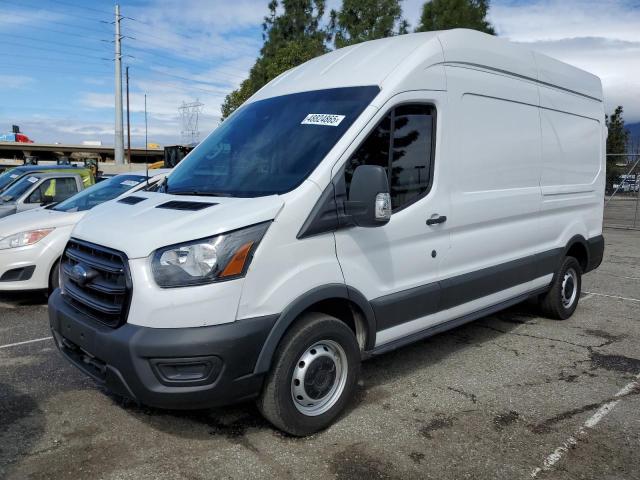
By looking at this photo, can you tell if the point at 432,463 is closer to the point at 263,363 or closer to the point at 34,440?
the point at 263,363

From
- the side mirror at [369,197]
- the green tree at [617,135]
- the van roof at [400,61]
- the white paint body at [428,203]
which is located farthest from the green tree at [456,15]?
the side mirror at [369,197]

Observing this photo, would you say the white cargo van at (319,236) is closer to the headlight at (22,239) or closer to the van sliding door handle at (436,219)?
the van sliding door handle at (436,219)

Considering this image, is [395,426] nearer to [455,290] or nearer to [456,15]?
[455,290]

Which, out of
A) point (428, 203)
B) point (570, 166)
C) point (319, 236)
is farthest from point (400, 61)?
point (570, 166)

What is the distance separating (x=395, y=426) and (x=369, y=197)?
1.50 meters

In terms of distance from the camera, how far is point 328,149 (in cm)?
352

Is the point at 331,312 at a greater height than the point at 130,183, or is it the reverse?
the point at 130,183

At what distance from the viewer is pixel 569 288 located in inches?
251

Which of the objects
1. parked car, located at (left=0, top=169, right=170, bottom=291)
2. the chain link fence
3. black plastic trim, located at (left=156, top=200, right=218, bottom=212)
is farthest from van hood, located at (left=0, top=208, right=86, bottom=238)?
the chain link fence

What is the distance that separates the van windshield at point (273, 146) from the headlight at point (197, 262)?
1.71 ft

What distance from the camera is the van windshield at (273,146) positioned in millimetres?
3551

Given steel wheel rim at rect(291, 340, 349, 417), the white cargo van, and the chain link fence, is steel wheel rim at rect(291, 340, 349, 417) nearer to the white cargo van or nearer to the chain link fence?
the white cargo van

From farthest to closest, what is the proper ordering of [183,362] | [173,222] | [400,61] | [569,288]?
[569,288]
[400,61]
[173,222]
[183,362]

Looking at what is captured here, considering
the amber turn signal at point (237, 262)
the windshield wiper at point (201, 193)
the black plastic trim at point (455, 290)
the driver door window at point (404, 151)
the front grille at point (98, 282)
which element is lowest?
the black plastic trim at point (455, 290)
